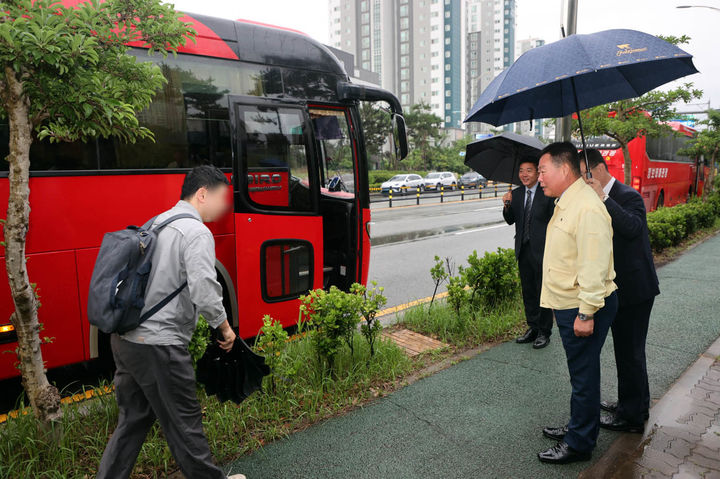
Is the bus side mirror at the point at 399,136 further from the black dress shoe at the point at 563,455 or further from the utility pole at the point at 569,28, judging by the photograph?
the black dress shoe at the point at 563,455

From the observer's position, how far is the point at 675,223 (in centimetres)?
1050

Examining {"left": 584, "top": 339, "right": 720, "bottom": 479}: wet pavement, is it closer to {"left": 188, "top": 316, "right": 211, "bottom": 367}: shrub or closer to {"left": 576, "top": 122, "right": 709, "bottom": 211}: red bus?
{"left": 188, "top": 316, "right": 211, "bottom": 367}: shrub

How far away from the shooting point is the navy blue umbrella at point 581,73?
9.63 feet

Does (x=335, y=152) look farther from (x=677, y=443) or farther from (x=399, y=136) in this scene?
(x=677, y=443)

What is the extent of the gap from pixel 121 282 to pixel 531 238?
3.66m

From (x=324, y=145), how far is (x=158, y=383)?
12.7 ft

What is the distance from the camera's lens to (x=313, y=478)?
291cm

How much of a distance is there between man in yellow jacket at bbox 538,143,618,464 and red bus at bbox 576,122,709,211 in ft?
36.5

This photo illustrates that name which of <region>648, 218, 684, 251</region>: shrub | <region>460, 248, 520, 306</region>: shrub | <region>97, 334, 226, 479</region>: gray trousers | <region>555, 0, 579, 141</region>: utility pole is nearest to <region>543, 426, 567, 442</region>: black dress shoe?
<region>97, 334, 226, 479</region>: gray trousers

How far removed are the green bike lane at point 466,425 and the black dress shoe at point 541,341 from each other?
8 centimetres

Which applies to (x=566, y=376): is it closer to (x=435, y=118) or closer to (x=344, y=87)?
(x=344, y=87)

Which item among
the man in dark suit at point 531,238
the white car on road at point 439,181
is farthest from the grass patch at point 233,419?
the white car on road at point 439,181

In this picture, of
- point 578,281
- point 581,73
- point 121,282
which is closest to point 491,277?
point 578,281

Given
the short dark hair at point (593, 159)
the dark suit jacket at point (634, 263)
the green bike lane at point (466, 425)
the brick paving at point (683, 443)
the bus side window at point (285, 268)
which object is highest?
the short dark hair at point (593, 159)
